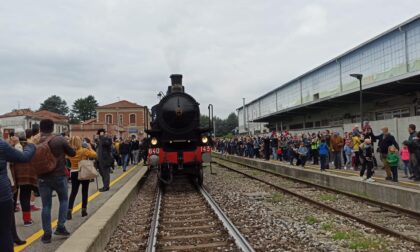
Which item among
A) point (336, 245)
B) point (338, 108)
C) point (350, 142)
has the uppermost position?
point (338, 108)

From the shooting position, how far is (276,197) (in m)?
11.6

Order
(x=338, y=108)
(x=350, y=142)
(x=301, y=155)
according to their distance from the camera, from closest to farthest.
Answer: (x=350, y=142)
(x=301, y=155)
(x=338, y=108)

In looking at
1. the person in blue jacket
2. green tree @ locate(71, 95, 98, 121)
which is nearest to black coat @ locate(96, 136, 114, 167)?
the person in blue jacket

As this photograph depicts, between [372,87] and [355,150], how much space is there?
457 centimetres

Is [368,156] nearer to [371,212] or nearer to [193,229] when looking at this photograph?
[371,212]

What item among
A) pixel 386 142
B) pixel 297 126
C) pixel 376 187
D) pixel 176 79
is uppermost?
pixel 176 79

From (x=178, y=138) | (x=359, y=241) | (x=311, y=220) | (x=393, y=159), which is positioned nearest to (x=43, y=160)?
(x=359, y=241)

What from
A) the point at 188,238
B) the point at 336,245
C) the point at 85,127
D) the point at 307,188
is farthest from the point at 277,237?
the point at 85,127

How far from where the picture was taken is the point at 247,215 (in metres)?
8.95

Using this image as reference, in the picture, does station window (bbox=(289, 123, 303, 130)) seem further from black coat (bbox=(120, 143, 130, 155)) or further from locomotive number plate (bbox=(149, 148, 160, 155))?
locomotive number plate (bbox=(149, 148, 160, 155))

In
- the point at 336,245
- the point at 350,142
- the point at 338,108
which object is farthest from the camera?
the point at 338,108

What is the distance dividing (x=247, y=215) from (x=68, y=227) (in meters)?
3.71

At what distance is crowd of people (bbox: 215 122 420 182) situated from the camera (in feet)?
39.1

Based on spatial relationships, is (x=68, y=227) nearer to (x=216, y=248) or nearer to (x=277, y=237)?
(x=216, y=248)
